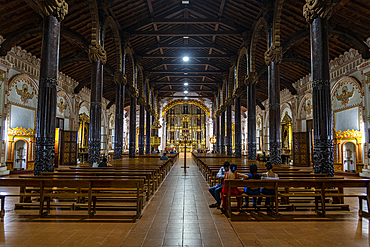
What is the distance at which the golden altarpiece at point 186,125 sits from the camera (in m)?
47.9

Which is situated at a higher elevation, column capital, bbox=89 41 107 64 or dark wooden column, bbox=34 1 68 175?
column capital, bbox=89 41 107 64

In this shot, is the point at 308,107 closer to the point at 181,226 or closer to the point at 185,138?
the point at 185,138

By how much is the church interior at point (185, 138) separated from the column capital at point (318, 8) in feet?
0.12

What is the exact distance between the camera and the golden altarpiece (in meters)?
47.9

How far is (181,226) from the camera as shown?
4676mm

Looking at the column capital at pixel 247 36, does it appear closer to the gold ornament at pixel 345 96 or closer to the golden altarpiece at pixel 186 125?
the gold ornament at pixel 345 96

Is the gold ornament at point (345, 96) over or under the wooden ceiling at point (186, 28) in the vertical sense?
under

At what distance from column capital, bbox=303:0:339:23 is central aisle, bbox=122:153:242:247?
5.85m

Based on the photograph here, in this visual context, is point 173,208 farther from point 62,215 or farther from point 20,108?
point 20,108

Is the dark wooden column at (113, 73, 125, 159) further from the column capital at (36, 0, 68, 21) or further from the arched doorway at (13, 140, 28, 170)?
the column capital at (36, 0, 68, 21)

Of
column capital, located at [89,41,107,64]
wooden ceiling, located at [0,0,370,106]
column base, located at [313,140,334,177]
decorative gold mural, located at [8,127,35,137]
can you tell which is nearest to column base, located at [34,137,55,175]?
column capital, located at [89,41,107,64]

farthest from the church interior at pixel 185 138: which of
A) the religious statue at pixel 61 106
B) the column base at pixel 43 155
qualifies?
the religious statue at pixel 61 106

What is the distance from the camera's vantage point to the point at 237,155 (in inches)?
721

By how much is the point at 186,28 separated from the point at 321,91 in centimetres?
1444
